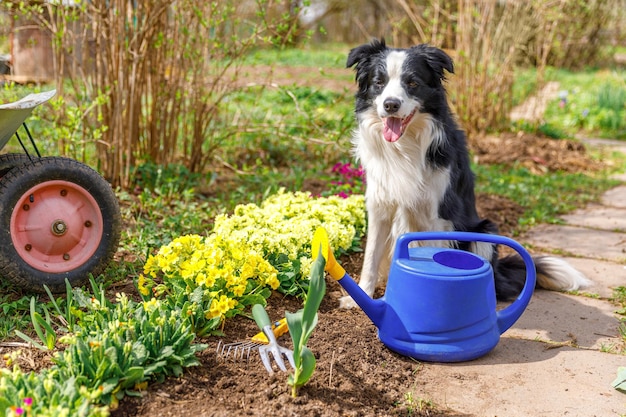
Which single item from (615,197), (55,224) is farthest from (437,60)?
(615,197)

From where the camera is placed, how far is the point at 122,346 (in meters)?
1.95

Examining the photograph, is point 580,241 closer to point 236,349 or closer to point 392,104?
point 392,104

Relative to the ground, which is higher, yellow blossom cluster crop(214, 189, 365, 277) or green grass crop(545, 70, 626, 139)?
green grass crop(545, 70, 626, 139)

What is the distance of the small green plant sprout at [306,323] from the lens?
1.90 m

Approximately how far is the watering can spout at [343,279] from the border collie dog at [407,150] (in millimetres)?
480

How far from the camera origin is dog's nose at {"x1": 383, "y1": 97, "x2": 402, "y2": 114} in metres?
2.78

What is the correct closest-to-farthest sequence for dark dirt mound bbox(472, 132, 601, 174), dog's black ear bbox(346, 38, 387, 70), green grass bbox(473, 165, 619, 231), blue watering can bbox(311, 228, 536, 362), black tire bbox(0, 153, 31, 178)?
1. blue watering can bbox(311, 228, 536, 362)
2. black tire bbox(0, 153, 31, 178)
3. dog's black ear bbox(346, 38, 387, 70)
4. green grass bbox(473, 165, 619, 231)
5. dark dirt mound bbox(472, 132, 601, 174)

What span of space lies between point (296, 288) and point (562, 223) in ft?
8.39

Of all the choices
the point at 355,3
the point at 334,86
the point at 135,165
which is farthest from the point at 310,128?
the point at 355,3

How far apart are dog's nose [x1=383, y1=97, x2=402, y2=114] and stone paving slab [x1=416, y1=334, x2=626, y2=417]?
1.12m

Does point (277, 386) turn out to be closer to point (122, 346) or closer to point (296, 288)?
point (122, 346)

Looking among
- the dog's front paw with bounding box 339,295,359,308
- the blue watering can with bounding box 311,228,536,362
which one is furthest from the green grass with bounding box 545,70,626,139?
the blue watering can with bounding box 311,228,536,362

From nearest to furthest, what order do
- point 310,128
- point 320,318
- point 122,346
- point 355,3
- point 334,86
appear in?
point 122,346 → point 320,318 → point 310,128 → point 334,86 → point 355,3

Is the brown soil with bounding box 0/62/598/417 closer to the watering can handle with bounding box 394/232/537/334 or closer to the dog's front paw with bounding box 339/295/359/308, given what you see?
the dog's front paw with bounding box 339/295/359/308
